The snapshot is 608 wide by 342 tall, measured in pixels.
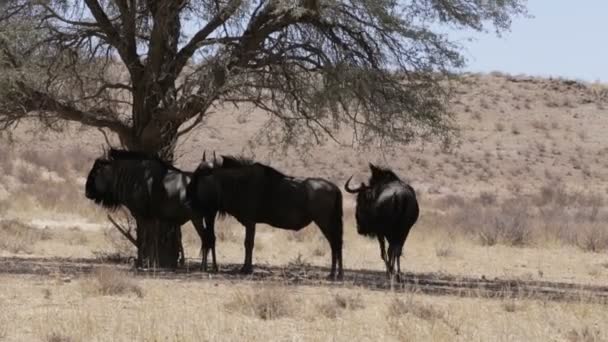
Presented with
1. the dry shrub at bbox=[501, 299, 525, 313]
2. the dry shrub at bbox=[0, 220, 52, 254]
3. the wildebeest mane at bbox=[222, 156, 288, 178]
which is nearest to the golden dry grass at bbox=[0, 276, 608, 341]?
the dry shrub at bbox=[501, 299, 525, 313]

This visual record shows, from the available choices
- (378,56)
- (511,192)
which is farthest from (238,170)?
(511,192)

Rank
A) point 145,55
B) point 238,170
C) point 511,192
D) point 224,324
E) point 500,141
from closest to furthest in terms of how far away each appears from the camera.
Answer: point 224,324, point 238,170, point 145,55, point 511,192, point 500,141

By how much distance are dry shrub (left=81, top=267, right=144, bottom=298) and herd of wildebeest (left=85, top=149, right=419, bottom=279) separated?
4.12 m

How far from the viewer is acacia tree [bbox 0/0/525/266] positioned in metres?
18.1

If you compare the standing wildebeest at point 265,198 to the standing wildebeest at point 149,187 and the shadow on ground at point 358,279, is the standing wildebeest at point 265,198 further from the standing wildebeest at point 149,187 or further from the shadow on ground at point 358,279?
the shadow on ground at point 358,279

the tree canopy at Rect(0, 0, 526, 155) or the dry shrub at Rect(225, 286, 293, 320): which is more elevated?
the tree canopy at Rect(0, 0, 526, 155)

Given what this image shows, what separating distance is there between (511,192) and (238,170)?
33145mm

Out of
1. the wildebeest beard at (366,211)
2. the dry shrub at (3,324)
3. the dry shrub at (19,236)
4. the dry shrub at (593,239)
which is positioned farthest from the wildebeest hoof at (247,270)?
the dry shrub at (593,239)

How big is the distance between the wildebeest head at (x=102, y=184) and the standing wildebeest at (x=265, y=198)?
1500mm

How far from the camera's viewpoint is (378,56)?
18.8 meters

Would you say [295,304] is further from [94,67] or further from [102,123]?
[94,67]

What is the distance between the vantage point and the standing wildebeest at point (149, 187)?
18.7 metres

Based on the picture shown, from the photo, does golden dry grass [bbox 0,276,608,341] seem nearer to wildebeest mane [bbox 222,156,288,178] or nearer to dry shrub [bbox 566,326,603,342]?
dry shrub [bbox 566,326,603,342]

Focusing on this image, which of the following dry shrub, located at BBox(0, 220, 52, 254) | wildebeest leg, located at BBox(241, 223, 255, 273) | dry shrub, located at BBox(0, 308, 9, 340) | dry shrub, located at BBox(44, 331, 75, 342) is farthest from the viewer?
dry shrub, located at BBox(0, 220, 52, 254)
